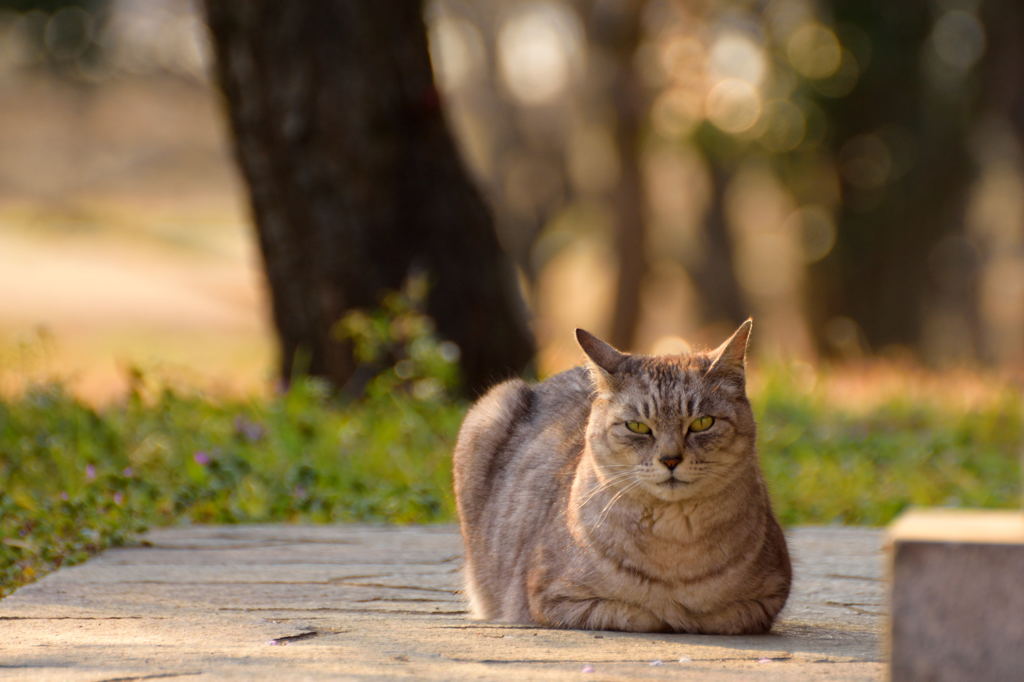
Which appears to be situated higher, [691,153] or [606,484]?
[691,153]

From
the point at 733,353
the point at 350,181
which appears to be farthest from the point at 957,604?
the point at 350,181

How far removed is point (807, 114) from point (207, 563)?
46.1 feet

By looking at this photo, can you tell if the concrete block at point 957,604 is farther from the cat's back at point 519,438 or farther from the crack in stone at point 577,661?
the cat's back at point 519,438

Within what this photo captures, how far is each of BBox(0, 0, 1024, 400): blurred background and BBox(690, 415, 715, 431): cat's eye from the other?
9.44 m

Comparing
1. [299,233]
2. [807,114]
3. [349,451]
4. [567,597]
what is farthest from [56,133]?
[567,597]

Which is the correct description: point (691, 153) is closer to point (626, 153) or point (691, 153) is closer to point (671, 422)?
point (626, 153)

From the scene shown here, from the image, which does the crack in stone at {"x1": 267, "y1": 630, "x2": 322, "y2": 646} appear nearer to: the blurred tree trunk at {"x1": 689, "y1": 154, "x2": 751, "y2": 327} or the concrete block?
the concrete block

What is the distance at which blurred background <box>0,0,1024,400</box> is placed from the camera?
16688mm

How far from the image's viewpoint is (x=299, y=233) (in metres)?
7.92

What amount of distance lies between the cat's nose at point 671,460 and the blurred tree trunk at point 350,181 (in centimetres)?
446

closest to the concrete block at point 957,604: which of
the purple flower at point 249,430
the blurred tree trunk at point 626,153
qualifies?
the purple flower at point 249,430

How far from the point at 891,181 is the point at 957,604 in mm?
15859

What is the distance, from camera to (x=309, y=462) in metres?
6.18

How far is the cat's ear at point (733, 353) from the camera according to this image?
12.2ft
